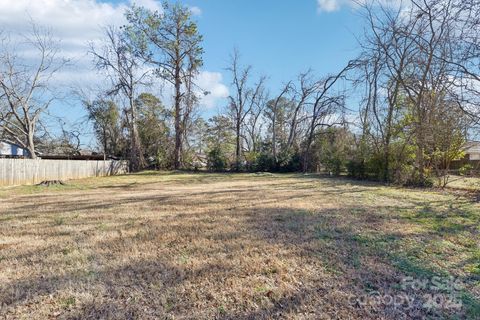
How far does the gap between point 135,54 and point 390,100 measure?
1847 centimetres

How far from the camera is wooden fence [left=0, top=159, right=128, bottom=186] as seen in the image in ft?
38.0

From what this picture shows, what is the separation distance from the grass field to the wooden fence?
824cm

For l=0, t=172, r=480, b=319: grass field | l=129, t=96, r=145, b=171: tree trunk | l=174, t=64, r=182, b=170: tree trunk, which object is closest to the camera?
l=0, t=172, r=480, b=319: grass field

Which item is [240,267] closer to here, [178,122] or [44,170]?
[44,170]

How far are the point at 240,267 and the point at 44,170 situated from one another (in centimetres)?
1414

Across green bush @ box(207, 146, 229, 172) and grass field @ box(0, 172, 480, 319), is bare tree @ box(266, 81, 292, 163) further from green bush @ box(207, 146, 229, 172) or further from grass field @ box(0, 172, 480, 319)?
grass field @ box(0, 172, 480, 319)

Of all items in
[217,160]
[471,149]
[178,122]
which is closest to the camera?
[471,149]

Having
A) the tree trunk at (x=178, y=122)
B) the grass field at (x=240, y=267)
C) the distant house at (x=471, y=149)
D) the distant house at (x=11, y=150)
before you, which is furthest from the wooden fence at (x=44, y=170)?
the distant house at (x=471, y=149)

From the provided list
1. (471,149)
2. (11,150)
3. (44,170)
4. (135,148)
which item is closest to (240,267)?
(44,170)

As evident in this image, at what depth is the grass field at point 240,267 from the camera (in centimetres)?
208

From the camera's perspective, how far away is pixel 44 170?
13672mm

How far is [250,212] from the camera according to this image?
5.41 meters

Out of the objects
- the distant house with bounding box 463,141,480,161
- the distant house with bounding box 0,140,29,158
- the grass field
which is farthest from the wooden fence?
the distant house with bounding box 463,141,480,161

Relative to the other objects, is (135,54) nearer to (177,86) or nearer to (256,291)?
(177,86)
